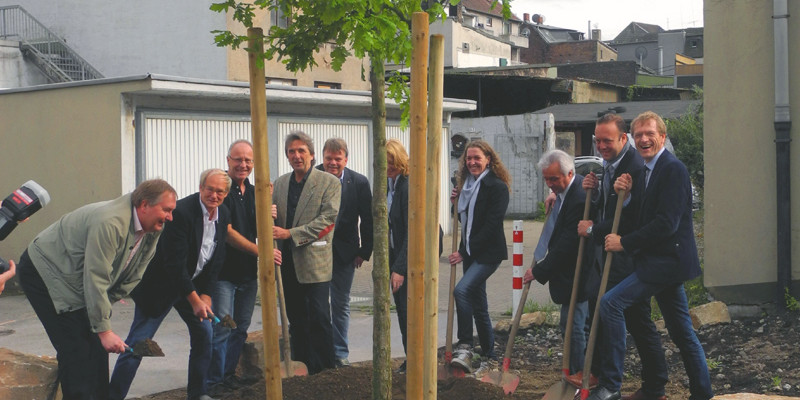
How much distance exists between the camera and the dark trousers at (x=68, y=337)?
16.2ft

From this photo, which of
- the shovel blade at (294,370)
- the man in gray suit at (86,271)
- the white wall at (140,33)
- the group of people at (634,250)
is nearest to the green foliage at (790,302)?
the group of people at (634,250)

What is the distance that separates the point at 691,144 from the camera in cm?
1691

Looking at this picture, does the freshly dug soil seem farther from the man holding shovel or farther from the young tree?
the young tree

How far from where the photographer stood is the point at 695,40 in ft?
224

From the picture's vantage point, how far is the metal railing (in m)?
25.8

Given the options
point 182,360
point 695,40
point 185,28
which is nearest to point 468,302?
point 182,360

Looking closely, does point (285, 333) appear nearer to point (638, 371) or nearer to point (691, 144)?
point (638, 371)

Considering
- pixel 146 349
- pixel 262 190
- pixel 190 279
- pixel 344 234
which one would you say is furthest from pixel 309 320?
pixel 262 190

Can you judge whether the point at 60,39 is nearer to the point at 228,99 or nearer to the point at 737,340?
the point at 228,99

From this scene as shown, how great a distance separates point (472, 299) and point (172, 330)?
3.63 m

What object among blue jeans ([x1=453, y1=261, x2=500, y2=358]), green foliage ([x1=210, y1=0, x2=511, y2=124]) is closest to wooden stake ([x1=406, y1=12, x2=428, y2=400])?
green foliage ([x1=210, y1=0, x2=511, y2=124])

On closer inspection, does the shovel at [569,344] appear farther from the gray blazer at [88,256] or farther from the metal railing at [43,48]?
the metal railing at [43,48]

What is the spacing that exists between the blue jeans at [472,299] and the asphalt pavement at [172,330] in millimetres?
912

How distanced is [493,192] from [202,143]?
7.95 m
